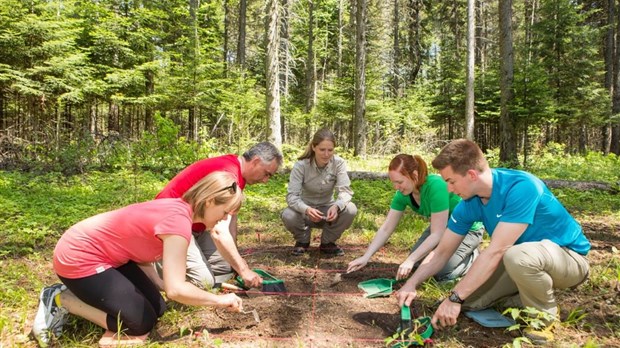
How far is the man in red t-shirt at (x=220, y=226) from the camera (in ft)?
9.04

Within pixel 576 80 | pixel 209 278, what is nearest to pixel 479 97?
pixel 576 80

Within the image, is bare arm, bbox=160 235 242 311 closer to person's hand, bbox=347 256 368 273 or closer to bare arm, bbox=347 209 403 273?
person's hand, bbox=347 256 368 273

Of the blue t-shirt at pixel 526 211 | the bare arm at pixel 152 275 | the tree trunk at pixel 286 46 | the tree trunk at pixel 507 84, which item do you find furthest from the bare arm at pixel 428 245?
the tree trunk at pixel 286 46

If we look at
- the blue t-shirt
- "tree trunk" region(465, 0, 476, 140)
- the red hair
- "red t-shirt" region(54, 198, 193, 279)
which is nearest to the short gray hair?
the red hair

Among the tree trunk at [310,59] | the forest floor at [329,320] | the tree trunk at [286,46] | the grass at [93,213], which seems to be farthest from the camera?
the tree trunk at [310,59]

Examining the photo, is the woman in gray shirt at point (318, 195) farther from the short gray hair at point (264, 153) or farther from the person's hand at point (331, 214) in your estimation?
the short gray hair at point (264, 153)

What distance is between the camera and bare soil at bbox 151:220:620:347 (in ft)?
7.70

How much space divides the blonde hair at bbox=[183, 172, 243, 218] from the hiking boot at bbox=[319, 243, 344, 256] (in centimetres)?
222

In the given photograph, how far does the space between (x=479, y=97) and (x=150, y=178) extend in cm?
1254

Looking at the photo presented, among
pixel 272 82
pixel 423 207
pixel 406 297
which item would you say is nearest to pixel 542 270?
pixel 406 297

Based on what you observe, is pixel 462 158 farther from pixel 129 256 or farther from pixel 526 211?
pixel 129 256

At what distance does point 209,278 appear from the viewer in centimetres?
303

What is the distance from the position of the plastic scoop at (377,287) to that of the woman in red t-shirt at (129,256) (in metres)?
1.21

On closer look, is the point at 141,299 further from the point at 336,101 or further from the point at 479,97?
the point at 479,97
